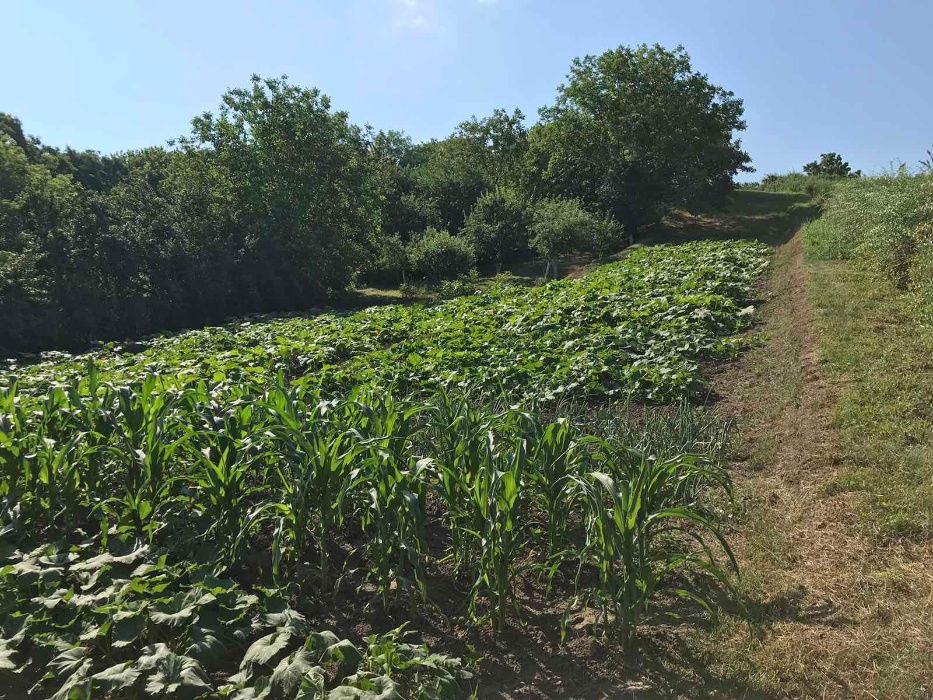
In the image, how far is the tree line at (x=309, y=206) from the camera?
15.5m

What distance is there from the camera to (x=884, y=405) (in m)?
5.19

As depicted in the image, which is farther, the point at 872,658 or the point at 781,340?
the point at 781,340

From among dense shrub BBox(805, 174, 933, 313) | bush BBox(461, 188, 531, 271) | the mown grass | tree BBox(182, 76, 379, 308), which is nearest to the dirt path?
the mown grass

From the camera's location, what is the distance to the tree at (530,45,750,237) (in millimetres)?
27000

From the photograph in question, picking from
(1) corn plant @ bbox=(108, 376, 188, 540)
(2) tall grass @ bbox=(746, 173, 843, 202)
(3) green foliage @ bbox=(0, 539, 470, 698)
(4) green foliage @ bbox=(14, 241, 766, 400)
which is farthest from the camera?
(2) tall grass @ bbox=(746, 173, 843, 202)

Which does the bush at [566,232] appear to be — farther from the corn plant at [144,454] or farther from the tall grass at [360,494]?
the corn plant at [144,454]

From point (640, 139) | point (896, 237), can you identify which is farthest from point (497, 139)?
point (896, 237)

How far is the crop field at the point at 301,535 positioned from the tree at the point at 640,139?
81.0 ft

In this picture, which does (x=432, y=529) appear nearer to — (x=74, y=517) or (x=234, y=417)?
(x=234, y=417)

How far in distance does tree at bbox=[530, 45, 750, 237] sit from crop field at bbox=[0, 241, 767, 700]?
24.7m

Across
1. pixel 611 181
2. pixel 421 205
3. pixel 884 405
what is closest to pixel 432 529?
pixel 884 405

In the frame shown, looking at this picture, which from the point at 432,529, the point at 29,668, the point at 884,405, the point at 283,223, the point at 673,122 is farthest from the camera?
the point at 673,122

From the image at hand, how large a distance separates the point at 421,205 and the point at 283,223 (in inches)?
454

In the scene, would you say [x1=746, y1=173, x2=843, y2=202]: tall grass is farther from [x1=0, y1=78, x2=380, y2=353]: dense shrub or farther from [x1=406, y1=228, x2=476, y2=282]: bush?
[x1=0, y1=78, x2=380, y2=353]: dense shrub
